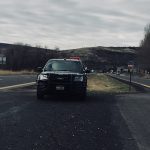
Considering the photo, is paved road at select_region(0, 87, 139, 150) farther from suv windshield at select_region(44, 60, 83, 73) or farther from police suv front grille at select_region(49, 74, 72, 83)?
suv windshield at select_region(44, 60, 83, 73)

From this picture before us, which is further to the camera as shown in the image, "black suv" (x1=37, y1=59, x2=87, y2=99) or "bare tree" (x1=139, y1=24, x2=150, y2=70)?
"bare tree" (x1=139, y1=24, x2=150, y2=70)

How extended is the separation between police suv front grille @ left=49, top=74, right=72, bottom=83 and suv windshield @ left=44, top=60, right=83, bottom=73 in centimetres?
100

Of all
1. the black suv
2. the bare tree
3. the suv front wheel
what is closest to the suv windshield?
the black suv

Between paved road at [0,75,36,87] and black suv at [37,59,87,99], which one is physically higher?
black suv at [37,59,87,99]

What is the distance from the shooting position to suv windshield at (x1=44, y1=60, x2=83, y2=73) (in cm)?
2144

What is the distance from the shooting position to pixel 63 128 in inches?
465

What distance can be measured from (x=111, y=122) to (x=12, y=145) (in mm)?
4166

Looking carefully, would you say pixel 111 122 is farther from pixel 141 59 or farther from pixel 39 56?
pixel 141 59

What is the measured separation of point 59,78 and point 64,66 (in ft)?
4.84

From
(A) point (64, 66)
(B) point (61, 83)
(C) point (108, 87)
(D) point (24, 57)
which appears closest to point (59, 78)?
(B) point (61, 83)

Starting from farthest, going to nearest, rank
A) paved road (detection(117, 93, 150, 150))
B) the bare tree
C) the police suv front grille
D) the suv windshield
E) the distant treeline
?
1. the bare tree
2. the distant treeline
3. the suv windshield
4. the police suv front grille
5. paved road (detection(117, 93, 150, 150))

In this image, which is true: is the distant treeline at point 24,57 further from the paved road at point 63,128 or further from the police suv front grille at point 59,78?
the paved road at point 63,128

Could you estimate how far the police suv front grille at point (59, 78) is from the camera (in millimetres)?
20234

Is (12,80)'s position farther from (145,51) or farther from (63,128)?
(145,51)
